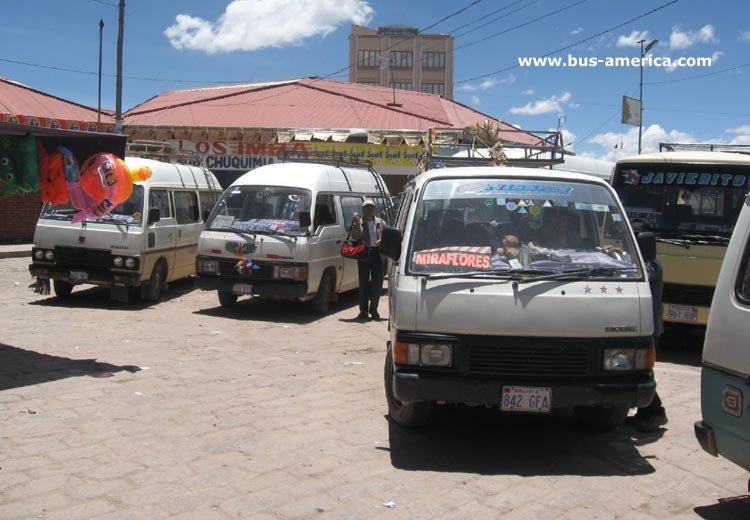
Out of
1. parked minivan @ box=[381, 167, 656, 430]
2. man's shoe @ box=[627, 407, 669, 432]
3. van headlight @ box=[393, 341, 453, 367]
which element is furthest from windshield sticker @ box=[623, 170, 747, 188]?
van headlight @ box=[393, 341, 453, 367]

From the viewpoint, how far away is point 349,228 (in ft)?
43.5

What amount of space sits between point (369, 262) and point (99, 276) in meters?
4.21

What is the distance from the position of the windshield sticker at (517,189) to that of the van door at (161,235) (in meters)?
7.42

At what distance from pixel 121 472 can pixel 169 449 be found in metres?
0.51

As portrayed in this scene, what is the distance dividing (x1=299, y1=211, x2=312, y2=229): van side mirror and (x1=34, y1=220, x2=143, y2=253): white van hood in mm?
2545

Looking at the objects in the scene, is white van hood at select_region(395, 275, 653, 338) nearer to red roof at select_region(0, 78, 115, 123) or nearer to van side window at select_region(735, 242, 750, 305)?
van side window at select_region(735, 242, 750, 305)

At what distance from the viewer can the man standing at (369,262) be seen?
39.1ft

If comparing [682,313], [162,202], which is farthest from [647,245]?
[162,202]

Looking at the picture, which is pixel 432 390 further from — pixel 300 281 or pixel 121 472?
pixel 300 281

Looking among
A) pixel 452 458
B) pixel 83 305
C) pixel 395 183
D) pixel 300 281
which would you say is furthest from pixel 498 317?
pixel 395 183

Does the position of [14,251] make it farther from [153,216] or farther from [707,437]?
[707,437]

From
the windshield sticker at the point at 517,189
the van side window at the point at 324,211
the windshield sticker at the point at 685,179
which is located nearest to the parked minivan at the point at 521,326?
the windshield sticker at the point at 517,189

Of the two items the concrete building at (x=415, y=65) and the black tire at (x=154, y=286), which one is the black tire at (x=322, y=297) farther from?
the concrete building at (x=415, y=65)

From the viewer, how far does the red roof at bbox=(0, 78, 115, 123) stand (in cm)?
2192
